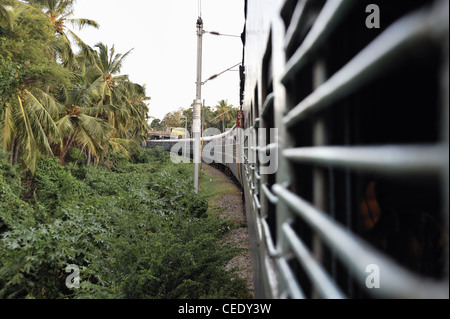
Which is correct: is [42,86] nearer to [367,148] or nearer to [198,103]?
[198,103]

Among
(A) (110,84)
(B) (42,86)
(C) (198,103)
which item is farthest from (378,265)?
(A) (110,84)

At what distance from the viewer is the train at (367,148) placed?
0.32 m

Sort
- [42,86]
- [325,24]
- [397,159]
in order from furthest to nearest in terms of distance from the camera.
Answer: [42,86] → [325,24] → [397,159]

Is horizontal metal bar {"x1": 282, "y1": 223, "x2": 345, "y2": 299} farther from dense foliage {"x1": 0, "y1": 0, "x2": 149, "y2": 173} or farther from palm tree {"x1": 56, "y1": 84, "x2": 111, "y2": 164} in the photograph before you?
palm tree {"x1": 56, "y1": 84, "x2": 111, "y2": 164}

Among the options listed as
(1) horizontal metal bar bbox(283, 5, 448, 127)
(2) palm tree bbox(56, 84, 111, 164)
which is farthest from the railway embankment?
(2) palm tree bbox(56, 84, 111, 164)

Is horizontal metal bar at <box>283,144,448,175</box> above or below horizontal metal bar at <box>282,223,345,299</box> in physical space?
above

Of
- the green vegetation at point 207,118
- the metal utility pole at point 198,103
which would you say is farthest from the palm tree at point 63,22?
the green vegetation at point 207,118

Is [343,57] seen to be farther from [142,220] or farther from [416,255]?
[142,220]

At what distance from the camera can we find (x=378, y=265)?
379 millimetres

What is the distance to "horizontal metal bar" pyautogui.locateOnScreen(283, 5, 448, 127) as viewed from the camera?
0.31 metres

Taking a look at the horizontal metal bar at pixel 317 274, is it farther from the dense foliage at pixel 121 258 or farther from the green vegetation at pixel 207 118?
the green vegetation at pixel 207 118

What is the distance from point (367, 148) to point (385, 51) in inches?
4.7
